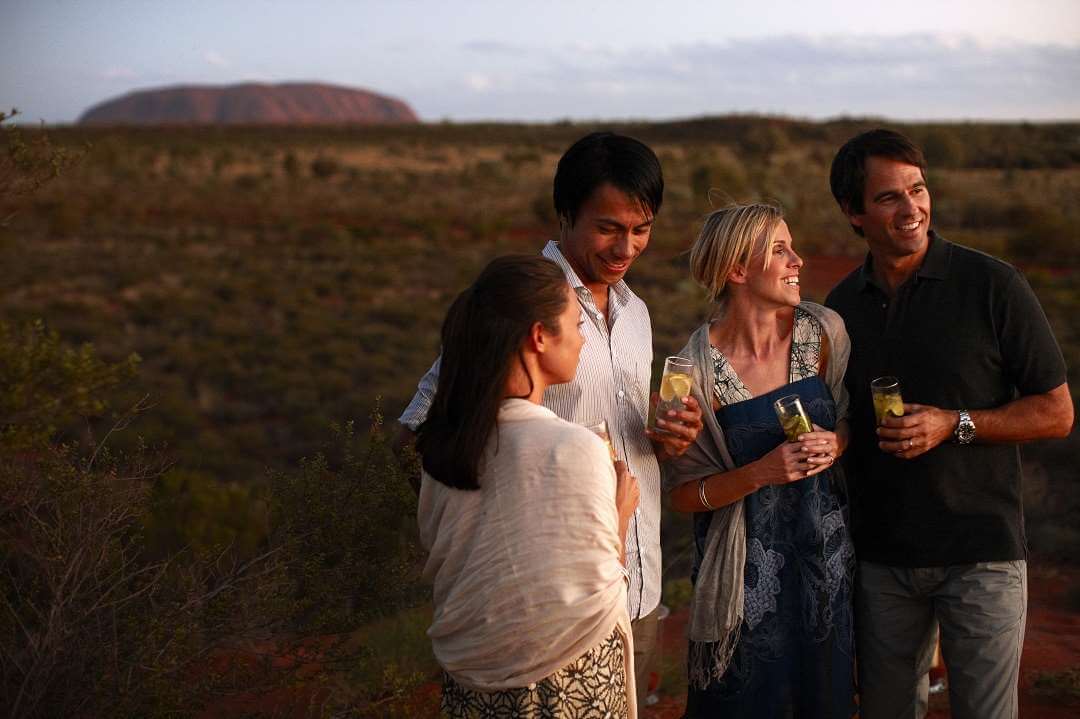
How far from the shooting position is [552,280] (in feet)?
7.63

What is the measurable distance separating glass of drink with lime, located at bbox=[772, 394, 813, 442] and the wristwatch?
0.43 meters

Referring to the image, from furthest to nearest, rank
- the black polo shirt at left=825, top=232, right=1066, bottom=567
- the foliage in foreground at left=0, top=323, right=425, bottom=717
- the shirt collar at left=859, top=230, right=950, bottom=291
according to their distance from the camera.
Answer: the foliage in foreground at left=0, top=323, right=425, bottom=717 → the shirt collar at left=859, top=230, right=950, bottom=291 → the black polo shirt at left=825, top=232, right=1066, bottom=567

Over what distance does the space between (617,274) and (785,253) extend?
549 mm

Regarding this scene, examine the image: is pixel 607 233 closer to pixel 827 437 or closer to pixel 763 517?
pixel 827 437

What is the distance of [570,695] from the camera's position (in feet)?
7.72

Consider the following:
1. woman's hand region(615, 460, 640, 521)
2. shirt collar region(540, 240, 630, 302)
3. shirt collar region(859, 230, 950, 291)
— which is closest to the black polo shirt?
shirt collar region(859, 230, 950, 291)

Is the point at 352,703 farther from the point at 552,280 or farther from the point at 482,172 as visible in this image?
the point at 482,172

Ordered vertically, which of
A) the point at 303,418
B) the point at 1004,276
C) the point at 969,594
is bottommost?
the point at 303,418

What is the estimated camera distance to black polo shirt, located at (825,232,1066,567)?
118 inches

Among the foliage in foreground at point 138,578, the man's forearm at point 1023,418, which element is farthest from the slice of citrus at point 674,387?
the foliage in foreground at point 138,578

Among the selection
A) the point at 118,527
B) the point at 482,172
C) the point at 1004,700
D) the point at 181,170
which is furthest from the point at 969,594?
the point at 181,170

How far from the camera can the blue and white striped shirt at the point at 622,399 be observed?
2.80m

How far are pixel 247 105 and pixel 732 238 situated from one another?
549 feet

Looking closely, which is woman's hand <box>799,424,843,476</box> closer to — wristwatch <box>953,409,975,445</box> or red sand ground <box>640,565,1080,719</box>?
wristwatch <box>953,409,975,445</box>
